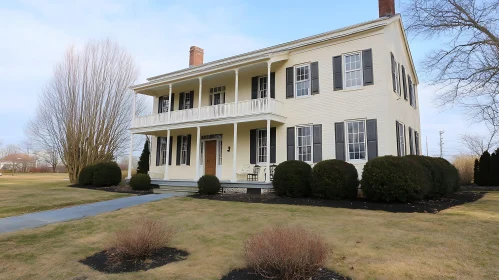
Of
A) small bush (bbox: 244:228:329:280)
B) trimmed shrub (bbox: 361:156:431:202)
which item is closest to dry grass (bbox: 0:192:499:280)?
small bush (bbox: 244:228:329:280)

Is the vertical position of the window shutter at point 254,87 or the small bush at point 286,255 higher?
the window shutter at point 254,87

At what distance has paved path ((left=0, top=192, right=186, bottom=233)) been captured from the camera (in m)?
8.57

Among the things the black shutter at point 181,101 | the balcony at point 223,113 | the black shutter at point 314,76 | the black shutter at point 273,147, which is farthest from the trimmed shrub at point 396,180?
the black shutter at point 181,101

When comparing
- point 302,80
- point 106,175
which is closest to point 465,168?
point 302,80

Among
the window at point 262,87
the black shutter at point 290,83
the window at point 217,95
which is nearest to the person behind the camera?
the black shutter at point 290,83

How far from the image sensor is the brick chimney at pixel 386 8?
1577cm

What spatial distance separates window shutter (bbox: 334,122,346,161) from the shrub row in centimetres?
1344

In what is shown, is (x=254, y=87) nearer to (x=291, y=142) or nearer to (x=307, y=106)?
(x=307, y=106)

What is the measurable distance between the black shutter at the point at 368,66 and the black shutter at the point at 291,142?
4228mm

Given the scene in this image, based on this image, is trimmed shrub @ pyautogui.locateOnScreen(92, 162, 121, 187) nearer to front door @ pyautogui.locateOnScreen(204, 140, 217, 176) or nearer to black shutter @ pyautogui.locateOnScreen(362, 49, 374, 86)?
front door @ pyautogui.locateOnScreen(204, 140, 217, 176)

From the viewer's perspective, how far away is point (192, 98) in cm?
2086

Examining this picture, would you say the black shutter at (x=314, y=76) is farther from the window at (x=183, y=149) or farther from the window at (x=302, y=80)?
the window at (x=183, y=149)

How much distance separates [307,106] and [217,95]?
6.60 metres

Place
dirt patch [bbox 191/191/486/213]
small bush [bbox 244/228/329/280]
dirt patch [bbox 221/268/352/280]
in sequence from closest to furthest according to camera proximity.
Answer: small bush [bbox 244/228/329/280] < dirt patch [bbox 221/268/352/280] < dirt patch [bbox 191/191/486/213]
